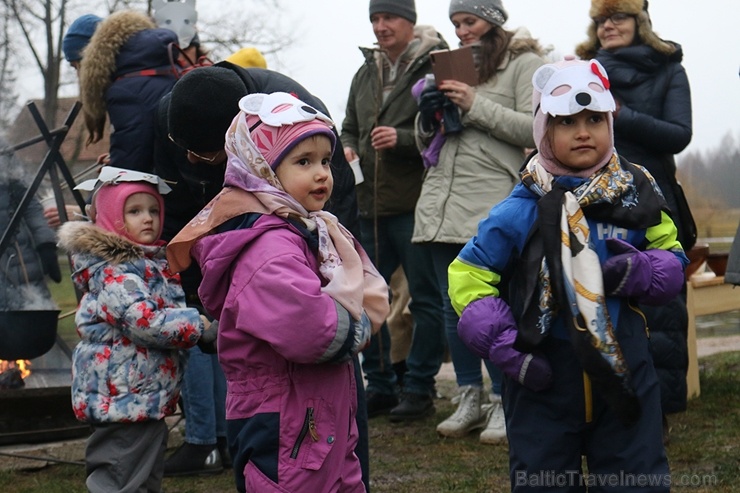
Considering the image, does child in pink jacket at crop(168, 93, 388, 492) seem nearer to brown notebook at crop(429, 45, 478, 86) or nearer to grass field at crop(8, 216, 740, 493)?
grass field at crop(8, 216, 740, 493)

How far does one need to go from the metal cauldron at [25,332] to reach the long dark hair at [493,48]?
2.51 m

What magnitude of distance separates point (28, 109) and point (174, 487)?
2140 millimetres

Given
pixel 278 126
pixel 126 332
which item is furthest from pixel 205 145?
pixel 126 332

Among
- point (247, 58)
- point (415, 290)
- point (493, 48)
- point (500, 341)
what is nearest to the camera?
point (500, 341)

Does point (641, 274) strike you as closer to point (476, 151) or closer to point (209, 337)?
point (209, 337)

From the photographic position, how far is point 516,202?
3.75 m

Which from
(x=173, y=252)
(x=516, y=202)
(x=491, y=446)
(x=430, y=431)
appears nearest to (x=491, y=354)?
(x=516, y=202)

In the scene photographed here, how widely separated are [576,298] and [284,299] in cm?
87

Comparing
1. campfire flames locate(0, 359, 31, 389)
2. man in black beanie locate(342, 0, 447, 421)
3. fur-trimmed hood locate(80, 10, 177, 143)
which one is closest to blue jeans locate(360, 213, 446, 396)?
man in black beanie locate(342, 0, 447, 421)

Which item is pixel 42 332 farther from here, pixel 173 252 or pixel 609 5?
pixel 609 5

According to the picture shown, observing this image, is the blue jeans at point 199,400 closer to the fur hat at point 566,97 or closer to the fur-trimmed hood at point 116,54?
the fur-trimmed hood at point 116,54

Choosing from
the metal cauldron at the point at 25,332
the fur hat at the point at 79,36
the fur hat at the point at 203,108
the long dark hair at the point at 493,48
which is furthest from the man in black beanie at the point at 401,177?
the fur hat at the point at 203,108

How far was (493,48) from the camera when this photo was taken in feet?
19.9

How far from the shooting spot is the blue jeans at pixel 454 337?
237 inches
